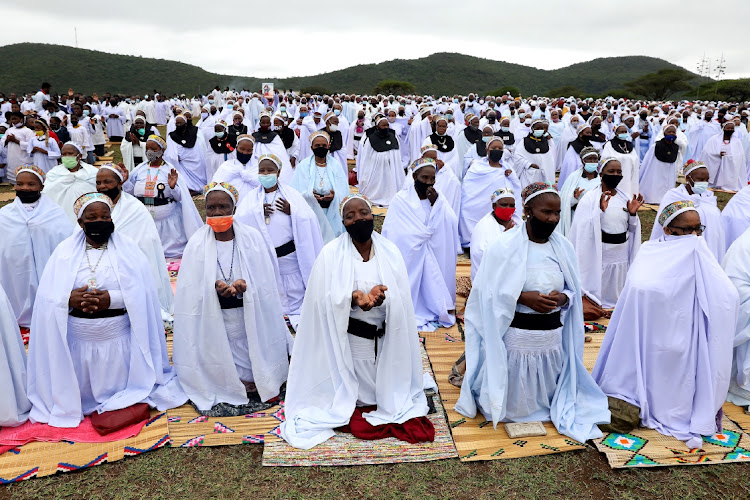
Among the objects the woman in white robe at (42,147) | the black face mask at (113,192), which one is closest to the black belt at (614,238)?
the black face mask at (113,192)

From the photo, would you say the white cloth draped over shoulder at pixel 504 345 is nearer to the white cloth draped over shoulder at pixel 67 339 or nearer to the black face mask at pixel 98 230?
Answer: the white cloth draped over shoulder at pixel 67 339

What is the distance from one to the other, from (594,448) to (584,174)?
15.5 ft

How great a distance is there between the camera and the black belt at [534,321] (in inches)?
165

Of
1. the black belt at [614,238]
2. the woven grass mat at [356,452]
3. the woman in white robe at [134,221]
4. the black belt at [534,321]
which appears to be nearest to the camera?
the woven grass mat at [356,452]

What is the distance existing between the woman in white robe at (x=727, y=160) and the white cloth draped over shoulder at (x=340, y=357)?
45.1 ft

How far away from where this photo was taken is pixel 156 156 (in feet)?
26.7

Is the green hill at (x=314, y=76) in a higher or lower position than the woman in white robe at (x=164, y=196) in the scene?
higher

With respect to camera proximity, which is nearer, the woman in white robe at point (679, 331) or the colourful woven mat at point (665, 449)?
the colourful woven mat at point (665, 449)

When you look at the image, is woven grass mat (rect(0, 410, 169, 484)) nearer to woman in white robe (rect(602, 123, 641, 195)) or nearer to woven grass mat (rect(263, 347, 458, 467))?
woven grass mat (rect(263, 347, 458, 467))

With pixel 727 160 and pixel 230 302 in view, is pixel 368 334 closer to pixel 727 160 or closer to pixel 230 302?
pixel 230 302

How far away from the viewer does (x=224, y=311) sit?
4734mm

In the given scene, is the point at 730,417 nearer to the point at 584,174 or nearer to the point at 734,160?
the point at 584,174

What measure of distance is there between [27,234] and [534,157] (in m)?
8.97

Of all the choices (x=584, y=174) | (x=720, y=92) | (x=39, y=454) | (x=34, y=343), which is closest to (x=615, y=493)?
(x=39, y=454)
